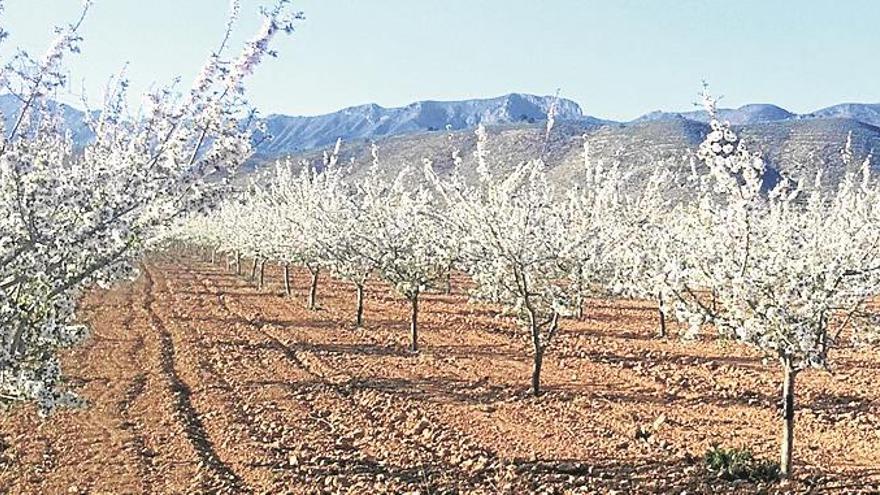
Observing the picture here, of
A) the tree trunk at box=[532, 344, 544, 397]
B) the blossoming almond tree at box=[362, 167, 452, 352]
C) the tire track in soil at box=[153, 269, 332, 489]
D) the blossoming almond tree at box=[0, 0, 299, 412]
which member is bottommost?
the tire track in soil at box=[153, 269, 332, 489]

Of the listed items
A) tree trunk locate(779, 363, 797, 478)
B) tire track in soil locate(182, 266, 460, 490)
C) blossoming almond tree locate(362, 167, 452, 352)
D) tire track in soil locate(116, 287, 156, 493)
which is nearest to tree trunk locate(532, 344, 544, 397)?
tire track in soil locate(182, 266, 460, 490)

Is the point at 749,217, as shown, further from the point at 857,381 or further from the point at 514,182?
the point at 857,381

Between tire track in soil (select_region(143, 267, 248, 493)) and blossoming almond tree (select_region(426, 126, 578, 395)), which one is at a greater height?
blossoming almond tree (select_region(426, 126, 578, 395))

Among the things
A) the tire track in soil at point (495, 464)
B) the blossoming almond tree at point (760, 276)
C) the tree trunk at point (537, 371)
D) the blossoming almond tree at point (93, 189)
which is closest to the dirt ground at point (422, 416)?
the tire track in soil at point (495, 464)

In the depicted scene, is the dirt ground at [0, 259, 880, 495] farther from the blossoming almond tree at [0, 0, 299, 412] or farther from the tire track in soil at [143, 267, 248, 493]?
the blossoming almond tree at [0, 0, 299, 412]

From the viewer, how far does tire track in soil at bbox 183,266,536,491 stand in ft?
34.5

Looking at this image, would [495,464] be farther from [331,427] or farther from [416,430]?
[331,427]

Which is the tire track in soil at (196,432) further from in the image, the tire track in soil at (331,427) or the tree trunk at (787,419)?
the tree trunk at (787,419)

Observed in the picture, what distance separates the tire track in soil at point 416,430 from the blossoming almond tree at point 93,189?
5.18 m

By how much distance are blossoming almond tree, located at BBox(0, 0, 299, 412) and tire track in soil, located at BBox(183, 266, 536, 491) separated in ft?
17.0

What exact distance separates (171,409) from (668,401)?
9.12 metres

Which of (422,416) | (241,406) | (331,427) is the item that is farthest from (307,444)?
(241,406)

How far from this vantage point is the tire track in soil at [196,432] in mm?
10328

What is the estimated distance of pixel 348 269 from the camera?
25.6 m
